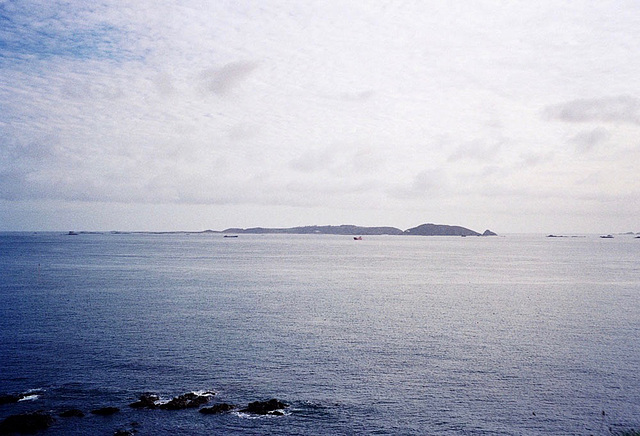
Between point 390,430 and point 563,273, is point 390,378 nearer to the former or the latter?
point 390,430

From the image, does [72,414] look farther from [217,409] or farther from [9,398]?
[217,409]

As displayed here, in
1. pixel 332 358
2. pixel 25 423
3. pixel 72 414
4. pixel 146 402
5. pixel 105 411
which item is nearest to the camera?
pixel 25 423

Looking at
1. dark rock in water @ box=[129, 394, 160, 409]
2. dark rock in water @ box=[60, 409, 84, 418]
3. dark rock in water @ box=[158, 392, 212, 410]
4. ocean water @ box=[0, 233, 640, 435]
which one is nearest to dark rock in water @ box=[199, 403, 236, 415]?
ocean water @ box=[0, 233, 640, 435]

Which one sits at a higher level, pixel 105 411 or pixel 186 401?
pixel 186 401

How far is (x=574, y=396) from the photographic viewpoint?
52.7 m

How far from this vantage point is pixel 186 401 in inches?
1975

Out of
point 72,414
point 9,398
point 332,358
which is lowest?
point 72,414

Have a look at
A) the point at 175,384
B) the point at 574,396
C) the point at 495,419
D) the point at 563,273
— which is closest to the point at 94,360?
the point at 175,384

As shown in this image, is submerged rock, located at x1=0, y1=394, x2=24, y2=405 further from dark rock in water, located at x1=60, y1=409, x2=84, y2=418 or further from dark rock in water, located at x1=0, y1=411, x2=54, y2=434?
dark rock in water, located at x1=60, y1=409, x2=84, y2=418

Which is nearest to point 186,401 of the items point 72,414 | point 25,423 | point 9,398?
point 72,414

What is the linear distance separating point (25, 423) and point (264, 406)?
69.0 feet

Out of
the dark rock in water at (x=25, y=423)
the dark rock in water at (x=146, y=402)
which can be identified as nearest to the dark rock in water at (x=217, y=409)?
the dark rock in water at (x=146, y=402)

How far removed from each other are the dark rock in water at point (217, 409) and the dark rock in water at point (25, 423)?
13.4 meters

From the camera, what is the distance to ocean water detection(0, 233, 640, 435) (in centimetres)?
4728
